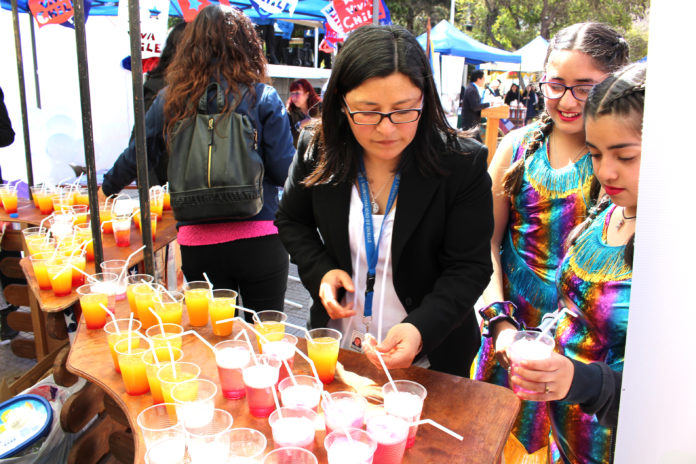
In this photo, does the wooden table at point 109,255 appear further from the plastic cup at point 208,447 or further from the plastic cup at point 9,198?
the plastic cup at point 208,447

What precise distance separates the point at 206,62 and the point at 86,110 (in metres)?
0.69

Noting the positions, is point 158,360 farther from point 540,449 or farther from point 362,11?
point 362,11

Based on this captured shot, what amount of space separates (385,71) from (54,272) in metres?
1.95

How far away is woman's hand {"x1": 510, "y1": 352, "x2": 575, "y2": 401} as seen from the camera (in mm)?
1404

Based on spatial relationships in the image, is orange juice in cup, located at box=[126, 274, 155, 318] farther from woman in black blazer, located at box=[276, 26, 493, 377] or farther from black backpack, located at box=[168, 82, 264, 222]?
woman in black blazer, located at box=[276, 26, 493, 377]

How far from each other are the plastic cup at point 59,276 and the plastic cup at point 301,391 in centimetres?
154

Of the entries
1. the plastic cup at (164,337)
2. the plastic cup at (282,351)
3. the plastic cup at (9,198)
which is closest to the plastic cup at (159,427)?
the plastic cup at (164,337)

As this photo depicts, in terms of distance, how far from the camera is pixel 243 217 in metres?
2.85

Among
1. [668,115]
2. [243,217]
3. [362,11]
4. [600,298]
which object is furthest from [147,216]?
[362,11]

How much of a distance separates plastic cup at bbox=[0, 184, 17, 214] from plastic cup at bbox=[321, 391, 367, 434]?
347 centimetres

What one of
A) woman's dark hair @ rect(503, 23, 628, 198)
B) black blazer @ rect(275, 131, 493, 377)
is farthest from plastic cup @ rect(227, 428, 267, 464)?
woman's dark hair @ rect(503, 23, 628, 198)

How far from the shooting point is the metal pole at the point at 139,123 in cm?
223

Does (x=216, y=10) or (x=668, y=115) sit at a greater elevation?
(x=216, y=10)

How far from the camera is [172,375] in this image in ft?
5.55
